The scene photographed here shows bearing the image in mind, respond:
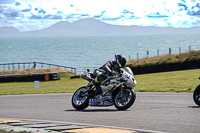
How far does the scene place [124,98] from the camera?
33.9ft

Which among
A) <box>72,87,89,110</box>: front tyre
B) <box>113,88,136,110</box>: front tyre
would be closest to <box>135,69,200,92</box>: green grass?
<box>72,87,89,110</box>: front tyre

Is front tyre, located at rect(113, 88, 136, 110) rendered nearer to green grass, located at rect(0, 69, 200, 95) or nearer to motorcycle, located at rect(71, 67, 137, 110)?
motorcycle, located at rect(71, 67, 137, 110)

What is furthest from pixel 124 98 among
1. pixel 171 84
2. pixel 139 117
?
pixel 171 84

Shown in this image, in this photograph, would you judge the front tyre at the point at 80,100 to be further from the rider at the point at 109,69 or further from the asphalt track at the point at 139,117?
the rider at the point at 109,69

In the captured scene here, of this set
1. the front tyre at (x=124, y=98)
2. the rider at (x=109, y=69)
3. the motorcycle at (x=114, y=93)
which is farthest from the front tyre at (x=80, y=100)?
the front tyre at (x=124, y=98)

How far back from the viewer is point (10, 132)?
768 cm

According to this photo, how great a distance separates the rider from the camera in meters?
10.6

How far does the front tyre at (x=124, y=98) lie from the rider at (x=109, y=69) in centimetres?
68

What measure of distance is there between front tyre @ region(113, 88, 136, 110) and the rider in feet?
2.24

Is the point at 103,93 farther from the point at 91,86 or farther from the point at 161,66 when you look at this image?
the point at 161,66

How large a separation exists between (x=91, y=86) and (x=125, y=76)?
156cm

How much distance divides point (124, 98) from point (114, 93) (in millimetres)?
420

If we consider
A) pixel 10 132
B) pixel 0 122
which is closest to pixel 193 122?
pixel 10 132

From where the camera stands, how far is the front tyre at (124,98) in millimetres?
10096
